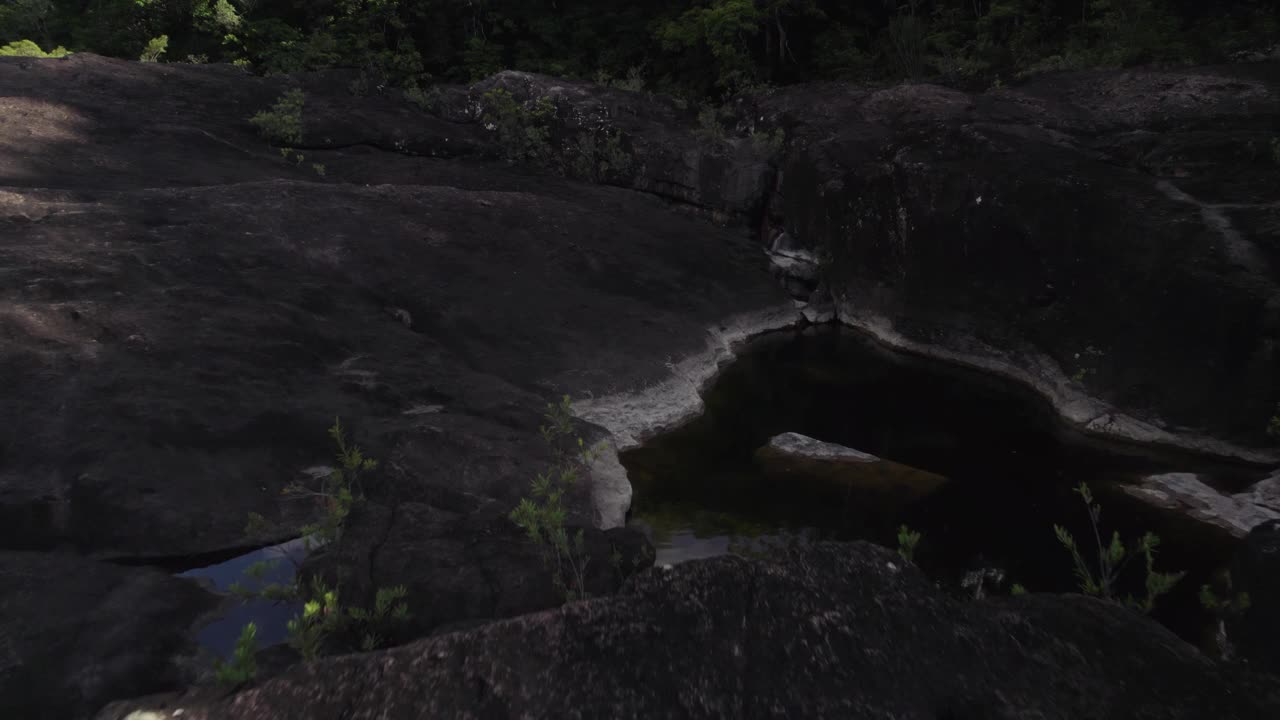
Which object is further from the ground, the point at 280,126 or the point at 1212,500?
the point at 280,126

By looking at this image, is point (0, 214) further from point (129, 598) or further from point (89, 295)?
point (129, 598)

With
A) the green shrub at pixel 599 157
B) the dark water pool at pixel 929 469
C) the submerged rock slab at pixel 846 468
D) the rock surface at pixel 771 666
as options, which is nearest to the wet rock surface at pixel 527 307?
the rock surface at pixel 771 666

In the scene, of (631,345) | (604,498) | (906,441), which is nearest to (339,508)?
(604,498)

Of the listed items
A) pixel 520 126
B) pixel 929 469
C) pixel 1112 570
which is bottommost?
pixel 929 469

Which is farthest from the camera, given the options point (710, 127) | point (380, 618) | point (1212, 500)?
point (710, 127)

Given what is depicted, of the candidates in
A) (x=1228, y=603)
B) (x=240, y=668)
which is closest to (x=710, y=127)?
(x=1228, y=603)

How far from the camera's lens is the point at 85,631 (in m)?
4.71

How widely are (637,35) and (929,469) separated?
19.7m

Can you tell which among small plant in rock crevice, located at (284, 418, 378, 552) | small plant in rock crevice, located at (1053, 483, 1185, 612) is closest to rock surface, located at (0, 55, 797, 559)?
small plant in rock crevice, located at (284, 418, 378, 552)

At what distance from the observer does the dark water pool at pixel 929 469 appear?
23.3 feet

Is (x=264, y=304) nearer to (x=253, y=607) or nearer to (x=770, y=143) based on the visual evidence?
(x=253, y=607)

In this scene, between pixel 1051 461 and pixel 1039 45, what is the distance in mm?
13694

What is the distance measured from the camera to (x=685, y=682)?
10.6ft

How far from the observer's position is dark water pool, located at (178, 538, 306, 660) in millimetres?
4977
